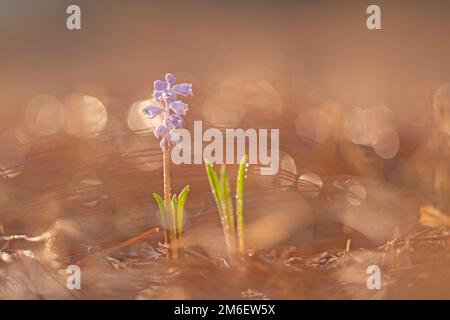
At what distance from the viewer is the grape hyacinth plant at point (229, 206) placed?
4.07ft

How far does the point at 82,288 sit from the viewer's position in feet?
4.11

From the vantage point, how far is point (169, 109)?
124 cm

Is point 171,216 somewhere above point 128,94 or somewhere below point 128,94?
below

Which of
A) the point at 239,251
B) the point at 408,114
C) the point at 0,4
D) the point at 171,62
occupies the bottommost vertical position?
the point at 239,251

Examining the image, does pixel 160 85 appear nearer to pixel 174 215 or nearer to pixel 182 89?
pixel 182 89

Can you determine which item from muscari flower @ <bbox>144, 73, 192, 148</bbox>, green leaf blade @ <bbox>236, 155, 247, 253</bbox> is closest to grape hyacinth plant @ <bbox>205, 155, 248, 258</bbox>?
green leaf blade @ <bbox>236, 155, 247, 253</bbox>

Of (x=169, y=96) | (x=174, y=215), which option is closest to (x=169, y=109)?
(x=169, y=96)

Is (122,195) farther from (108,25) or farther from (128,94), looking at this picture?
(108,25)

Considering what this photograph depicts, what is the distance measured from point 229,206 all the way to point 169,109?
0.79ft

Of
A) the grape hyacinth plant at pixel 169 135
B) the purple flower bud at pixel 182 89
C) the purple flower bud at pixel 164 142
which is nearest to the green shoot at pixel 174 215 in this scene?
the grape hyacinth plant at pixel 169 135

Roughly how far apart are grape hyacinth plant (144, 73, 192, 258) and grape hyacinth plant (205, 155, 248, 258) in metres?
0.07

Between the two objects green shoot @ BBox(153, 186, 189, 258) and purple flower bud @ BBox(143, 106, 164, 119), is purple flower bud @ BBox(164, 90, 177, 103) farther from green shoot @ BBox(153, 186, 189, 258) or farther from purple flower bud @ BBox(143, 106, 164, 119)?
green shoot @ BBox(153, 186, 189, 258)
